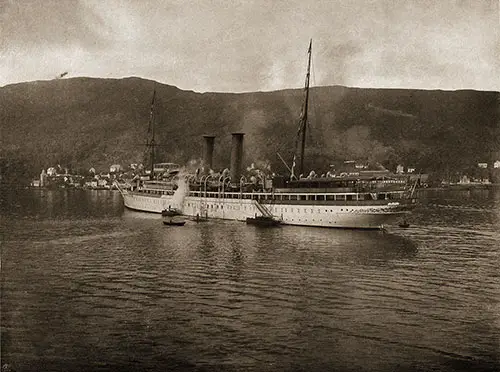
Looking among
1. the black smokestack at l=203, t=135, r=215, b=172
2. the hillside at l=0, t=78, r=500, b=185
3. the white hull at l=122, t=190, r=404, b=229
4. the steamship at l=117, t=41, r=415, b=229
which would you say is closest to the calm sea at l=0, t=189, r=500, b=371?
the white hull at l=122, t=190, r=404, b=229

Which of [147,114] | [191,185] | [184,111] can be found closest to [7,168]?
[147,114]

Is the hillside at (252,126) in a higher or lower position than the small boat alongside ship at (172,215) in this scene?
higher

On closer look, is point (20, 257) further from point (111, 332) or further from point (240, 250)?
point (111, 332)

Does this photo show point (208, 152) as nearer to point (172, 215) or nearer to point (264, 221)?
point (172, 215)

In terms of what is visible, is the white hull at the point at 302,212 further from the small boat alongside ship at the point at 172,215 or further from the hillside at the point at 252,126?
the hillside at the point at 252,126

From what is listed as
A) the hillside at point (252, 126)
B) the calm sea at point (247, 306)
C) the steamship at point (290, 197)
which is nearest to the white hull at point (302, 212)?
the steamship at point (290, 197)

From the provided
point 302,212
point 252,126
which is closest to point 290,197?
point 302,212

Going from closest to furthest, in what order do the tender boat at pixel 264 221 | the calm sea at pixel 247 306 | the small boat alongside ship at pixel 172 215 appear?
the calm sea at pixel 247 306, the tender boat at pixel 264 221, the small boat alongside ship at pixel 172 215
